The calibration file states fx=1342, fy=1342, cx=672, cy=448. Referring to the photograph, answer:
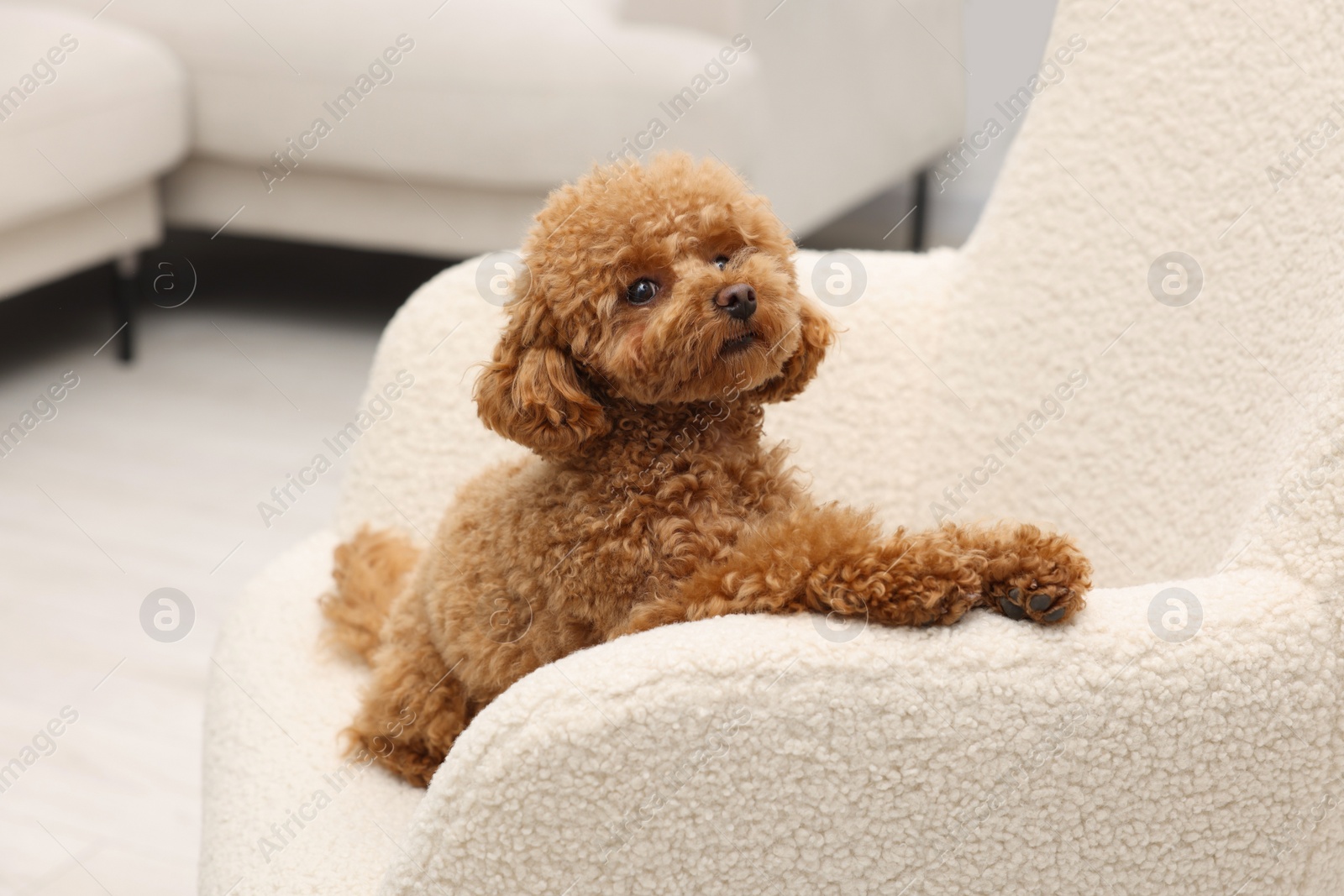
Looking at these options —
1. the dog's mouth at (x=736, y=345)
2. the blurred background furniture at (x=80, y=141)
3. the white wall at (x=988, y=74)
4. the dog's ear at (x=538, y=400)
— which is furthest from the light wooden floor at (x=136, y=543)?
the white wall at (x=988, y=74)

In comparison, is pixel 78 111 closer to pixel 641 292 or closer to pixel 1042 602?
pixel 641 292

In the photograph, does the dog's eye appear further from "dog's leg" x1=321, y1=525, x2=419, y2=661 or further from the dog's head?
"dog's leg" x1=321, y1=525, x2=419, y2=661

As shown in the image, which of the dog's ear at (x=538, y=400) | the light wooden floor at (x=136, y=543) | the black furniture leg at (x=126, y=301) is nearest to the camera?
the dog's ear at (x=538, y=400)

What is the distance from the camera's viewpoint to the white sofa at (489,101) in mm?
2471

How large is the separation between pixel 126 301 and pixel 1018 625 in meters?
2.51

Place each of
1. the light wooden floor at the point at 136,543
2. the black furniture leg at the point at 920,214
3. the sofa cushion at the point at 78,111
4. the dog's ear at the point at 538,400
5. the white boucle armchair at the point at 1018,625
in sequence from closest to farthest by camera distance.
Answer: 1. the white boucle armchair at the point at 1018,625
2. the dog's ear at the point at 538,400
3. the light wooden floor at the point at 136,543
4. the sofa cushion at the point at 78,111
5. the black furniture leg at the point at 920,214

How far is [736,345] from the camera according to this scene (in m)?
0.81

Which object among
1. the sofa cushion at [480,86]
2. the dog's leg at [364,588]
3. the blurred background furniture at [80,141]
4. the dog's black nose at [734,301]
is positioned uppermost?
the dog's black nose at [734,301]

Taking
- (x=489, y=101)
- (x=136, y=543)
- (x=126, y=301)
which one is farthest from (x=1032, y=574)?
(x=126, y=301)

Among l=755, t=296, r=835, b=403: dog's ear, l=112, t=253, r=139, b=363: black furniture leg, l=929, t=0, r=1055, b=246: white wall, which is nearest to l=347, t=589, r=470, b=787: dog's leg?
l=755, t=296, r=835, b=403: dog's ear

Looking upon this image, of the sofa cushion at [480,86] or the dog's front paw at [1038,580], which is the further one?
the sofa cushion at [480,86]

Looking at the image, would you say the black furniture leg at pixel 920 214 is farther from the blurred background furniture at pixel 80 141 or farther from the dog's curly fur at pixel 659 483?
the dog's curly fur at pixel 659 483

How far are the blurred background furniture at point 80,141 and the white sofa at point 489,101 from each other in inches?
4.1

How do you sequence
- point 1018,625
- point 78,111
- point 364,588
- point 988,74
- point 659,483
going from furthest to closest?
point 988,74 < point 78,111 < point 364,588 < point 659,483 < point 1018,625
